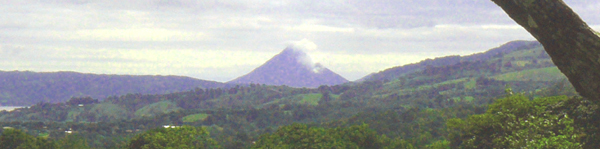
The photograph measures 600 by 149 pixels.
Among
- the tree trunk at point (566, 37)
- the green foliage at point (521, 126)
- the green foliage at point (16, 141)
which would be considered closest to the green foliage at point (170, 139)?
Result: the green foliage at point (16, 141)

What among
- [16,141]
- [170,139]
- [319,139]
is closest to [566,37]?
[170,139]

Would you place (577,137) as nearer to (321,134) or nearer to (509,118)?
(509,118)

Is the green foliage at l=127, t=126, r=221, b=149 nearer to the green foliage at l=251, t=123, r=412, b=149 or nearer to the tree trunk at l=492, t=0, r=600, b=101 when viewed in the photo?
the green foliage at l=251, t=123, r=412, b=149

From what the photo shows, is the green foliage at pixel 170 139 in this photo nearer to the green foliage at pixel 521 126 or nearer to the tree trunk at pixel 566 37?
the green foliage at pixel 521 126

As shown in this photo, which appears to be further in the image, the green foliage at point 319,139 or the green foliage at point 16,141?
the green foliage at point 319,139

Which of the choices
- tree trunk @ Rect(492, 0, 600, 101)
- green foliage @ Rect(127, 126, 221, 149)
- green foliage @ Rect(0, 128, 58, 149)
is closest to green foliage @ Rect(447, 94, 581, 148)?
tree trunk @ Rect(492, 0, 600, 101)

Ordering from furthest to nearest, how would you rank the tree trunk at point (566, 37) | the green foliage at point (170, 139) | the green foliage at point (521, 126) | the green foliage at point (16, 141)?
the green foliage at point (16, 141) → the green foliage at point (170, 139) → the green foliage at point (521, 126) → the tree trunk at point (566, 37)
